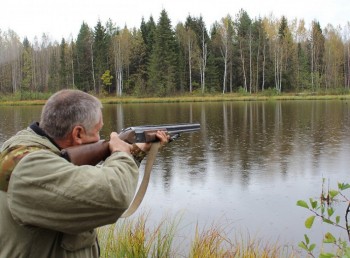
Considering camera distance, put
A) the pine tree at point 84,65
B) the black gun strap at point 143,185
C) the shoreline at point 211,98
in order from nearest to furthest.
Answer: the black gun strap at point 143,185 → the shoreline at point 211,98 → the pine tree at point 84,65

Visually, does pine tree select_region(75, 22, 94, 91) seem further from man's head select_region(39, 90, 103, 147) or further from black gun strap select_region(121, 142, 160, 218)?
man's head select_region(39, 90, 103, 147)

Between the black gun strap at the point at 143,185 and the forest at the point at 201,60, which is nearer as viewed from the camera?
the black gun strap at the point at 143,185

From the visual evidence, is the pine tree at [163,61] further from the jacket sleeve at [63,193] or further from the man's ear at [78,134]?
the jacket sleeve at [63,193]

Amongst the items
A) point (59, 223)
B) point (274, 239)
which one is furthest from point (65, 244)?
point (274, 239)

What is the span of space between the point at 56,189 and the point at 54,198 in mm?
37

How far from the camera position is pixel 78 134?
203 cm

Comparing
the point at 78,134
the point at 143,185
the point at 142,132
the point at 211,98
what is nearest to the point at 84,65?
the point at 211,98

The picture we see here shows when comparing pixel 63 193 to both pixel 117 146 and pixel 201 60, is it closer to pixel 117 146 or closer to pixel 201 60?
pixel 117 146

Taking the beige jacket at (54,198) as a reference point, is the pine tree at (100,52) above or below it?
above

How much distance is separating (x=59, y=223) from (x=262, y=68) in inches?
2186

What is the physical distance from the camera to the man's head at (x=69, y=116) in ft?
6.40

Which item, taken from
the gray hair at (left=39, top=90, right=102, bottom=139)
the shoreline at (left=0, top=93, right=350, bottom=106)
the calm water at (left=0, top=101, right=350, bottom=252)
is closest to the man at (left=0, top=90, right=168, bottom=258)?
the gray hair at (left=39, top=90, right=102, bottom=139)

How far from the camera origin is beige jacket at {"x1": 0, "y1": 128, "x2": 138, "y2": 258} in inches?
65.4

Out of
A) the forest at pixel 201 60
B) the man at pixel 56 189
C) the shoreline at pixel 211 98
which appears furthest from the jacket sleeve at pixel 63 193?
the forest at pixel 201 60
